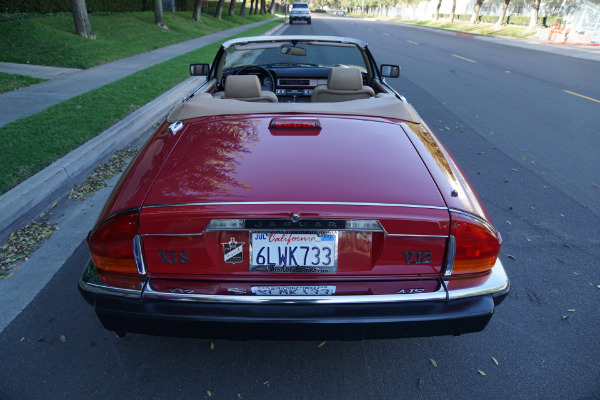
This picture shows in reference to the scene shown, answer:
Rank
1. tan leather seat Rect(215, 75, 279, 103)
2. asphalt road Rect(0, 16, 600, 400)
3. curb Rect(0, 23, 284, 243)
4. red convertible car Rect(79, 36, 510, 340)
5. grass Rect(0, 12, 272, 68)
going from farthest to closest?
grass Rect(0, 12, 272, 68) < curb Rect(0, 23, 284, 243) < tan leather seat Rect(215, 75, 279, 103) < asphalt road Rect(0, 16, 600, 400) < red convertible car Rect(79, 36, 510, 340)

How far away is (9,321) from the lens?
104 inches

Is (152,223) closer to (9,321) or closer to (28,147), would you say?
(9,321)

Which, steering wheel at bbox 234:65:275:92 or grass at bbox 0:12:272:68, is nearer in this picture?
steering wheel at bbox 234:65:275:92

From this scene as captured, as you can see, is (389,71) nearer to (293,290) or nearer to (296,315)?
(293,290)

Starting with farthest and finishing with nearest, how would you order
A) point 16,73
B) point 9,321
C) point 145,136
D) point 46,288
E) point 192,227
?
point 16,73
point 145,136
point 46,288
point 9,321
point 192,227

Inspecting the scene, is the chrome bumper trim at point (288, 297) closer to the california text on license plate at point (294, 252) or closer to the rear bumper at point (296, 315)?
the rear bumper at point (296, 315)

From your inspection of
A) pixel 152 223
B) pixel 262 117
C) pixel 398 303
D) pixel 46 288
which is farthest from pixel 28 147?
pixel 398 303

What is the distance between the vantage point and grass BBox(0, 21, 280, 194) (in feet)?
15.1

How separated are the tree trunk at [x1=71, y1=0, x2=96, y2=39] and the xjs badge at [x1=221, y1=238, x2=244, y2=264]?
14679mm

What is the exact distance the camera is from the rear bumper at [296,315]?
6.26 feet

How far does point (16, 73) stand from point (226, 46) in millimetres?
7975

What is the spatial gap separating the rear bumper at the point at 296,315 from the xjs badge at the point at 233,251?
168mm

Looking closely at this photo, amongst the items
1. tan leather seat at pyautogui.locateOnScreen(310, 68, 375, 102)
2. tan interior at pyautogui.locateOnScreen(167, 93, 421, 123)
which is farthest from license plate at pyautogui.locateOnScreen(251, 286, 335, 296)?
tan leather seat at pyautogui.locateOnScreen(310, 68, 375, 102)

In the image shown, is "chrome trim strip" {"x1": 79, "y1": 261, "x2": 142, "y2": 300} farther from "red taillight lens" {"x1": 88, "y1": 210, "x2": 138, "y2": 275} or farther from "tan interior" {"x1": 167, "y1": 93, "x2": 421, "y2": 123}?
"tan interior" {"x1": 167, "y1": 93, "x2": 421, "y2": 123}
